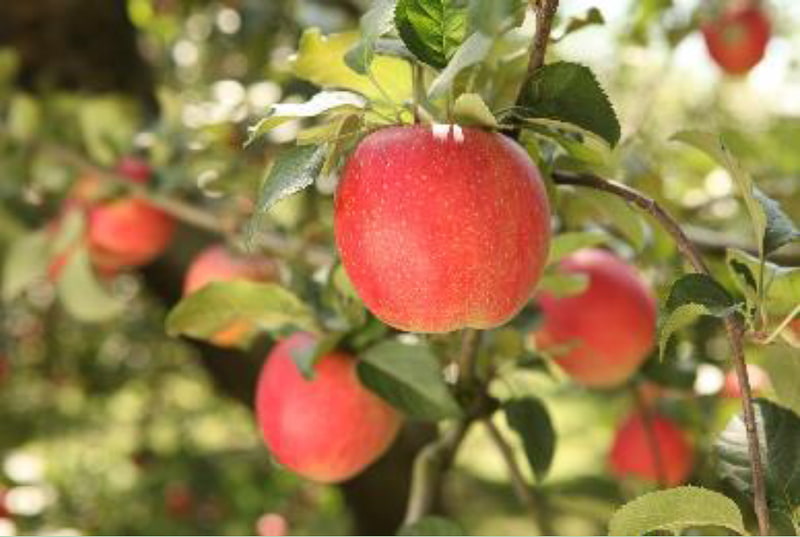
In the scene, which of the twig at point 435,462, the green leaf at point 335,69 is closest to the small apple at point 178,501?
the twig at point 435,462

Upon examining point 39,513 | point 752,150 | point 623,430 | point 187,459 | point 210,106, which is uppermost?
point 752,150

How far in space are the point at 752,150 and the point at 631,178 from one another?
36 cm

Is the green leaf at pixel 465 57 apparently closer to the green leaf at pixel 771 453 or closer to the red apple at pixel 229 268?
the green leaf at pixel 771 453

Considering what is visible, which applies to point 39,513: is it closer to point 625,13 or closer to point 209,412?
point 625,13

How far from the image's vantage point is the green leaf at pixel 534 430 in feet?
2.80

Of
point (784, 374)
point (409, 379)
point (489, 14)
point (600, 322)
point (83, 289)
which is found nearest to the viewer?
point (489, 14)

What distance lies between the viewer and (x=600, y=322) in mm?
1085

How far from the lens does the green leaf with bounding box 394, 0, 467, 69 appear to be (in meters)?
0.56

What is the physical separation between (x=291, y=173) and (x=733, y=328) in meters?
0.25

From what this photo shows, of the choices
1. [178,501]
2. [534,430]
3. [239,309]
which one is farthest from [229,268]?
[178,501]

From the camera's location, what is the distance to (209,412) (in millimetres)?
3979

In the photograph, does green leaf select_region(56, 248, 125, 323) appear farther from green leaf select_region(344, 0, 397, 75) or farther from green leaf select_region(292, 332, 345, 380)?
green leaf select_region(344, 0, 397, 75)

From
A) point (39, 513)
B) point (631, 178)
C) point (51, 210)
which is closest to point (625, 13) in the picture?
point (631, 178)

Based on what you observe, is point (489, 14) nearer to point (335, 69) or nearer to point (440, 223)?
point (440, 223)
